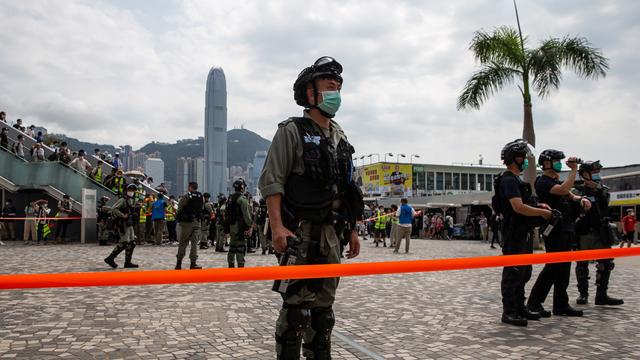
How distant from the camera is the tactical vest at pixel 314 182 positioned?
2920 mm

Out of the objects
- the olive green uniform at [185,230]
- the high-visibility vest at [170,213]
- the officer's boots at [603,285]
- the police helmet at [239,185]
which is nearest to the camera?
the officer's boots at [603,285]

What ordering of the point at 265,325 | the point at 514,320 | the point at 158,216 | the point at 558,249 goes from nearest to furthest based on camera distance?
the point at 265,325 → the point at 514,320 → the point at 558,249 → the point at 158,216

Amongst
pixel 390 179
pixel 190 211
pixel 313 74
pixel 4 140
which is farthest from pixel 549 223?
pixel 390 179

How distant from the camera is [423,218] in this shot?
3328cm

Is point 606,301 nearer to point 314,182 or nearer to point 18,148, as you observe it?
point 314,182

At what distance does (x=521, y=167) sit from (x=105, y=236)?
1555 centimetres

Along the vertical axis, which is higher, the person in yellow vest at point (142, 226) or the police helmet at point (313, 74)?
the police helmet at point (313, 74)

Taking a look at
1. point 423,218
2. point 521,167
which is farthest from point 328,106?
point 423,218

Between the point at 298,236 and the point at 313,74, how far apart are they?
1.08m

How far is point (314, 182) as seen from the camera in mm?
2955

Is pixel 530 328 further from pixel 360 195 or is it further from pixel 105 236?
pixel 105 236

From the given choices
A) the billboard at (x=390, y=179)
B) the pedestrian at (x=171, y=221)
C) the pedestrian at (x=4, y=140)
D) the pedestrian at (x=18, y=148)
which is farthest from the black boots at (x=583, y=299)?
the billboard at (x=390, y=179)

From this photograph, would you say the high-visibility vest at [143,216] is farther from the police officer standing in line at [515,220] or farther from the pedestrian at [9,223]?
the police officer standing in line at [515,220]

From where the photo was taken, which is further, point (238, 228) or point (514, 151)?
point (238, 228)
